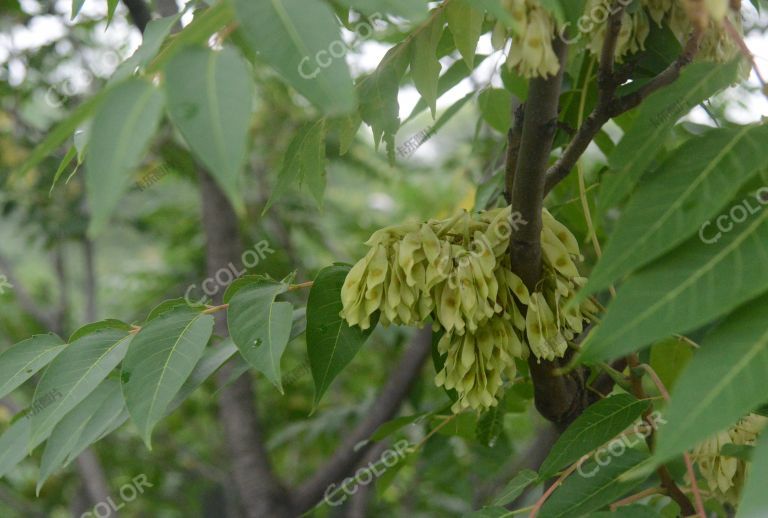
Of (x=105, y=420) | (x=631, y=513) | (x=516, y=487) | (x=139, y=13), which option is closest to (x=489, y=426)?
(x=516, y=487)

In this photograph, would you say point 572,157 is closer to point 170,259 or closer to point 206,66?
point 206,66

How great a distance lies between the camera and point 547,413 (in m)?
1.10

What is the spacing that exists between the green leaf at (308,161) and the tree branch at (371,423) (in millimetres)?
1092

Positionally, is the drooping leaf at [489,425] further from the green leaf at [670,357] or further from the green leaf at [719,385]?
the green leaf at [719,385]

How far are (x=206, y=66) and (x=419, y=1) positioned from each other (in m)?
0.16

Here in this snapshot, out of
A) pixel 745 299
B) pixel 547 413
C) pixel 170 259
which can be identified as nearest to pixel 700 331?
pixel 547 413

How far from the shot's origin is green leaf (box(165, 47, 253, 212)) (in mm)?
515

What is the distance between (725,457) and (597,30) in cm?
53

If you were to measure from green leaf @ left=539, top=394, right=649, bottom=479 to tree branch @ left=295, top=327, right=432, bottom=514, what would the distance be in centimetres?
122

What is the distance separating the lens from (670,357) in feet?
3.88

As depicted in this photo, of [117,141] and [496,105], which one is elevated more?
[117,141]

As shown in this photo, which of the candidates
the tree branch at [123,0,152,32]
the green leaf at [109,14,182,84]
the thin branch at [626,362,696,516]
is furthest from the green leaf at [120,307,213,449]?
the tree branch at [123,0,152,32]

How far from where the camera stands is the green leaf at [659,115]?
720 millimetres

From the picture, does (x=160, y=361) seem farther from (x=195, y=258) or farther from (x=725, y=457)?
(x=195, y=258)
